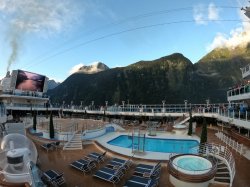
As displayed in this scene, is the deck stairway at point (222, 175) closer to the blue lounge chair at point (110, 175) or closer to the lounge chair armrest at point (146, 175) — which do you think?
the lounge chair armrest at point (146, 175)

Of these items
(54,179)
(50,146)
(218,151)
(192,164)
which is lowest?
(54,179)

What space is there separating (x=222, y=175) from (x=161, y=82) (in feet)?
395

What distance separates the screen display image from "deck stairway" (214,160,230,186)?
Answer: 40.2m

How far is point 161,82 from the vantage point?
129625 mm

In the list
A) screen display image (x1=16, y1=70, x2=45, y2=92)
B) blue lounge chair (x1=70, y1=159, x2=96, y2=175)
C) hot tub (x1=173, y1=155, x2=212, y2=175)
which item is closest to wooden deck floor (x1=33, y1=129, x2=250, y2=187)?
blue lounge chair (x1=70, y1=159, x2=96, y2=175)

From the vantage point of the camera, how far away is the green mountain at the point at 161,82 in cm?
12194

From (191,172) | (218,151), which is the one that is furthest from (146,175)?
(218,151)

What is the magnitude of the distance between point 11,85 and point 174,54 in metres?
118

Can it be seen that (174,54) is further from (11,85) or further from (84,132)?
(84,132)

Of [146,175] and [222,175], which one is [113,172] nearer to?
[146,175]

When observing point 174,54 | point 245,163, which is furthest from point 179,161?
point 174,54

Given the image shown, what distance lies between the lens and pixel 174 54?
14588 cm

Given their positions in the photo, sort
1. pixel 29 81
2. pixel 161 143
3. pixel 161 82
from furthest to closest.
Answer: pixel 161 82, pixel 29 81, pixel 161 143

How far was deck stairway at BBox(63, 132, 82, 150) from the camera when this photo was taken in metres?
16.9
